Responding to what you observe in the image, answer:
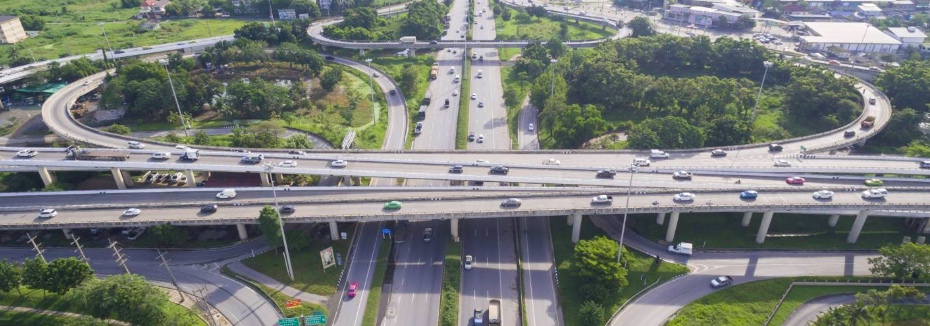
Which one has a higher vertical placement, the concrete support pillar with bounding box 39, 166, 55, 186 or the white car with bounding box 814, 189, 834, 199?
the white car with bounding box 814, 189, 834, 199

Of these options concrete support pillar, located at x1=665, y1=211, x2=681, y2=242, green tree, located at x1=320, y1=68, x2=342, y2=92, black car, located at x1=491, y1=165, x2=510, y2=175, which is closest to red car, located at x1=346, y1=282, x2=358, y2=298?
black car, located at x1=491, y1=165, x2=510, y2=175

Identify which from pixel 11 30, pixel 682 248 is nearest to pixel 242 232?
pixel 682 248

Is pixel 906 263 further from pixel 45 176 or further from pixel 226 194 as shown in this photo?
pixel 45 176

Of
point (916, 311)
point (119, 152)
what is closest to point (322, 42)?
point (119, 152)

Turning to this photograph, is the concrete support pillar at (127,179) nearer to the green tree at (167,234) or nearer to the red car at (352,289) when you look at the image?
the green tree at (167,234)

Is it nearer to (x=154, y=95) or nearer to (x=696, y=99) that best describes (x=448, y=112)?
(x=696, y=99)

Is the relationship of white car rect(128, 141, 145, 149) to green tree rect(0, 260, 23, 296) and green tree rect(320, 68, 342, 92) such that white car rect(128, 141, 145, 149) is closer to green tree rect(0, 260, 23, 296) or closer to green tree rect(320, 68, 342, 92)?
green tree rect(0, 260, 23, 296)
